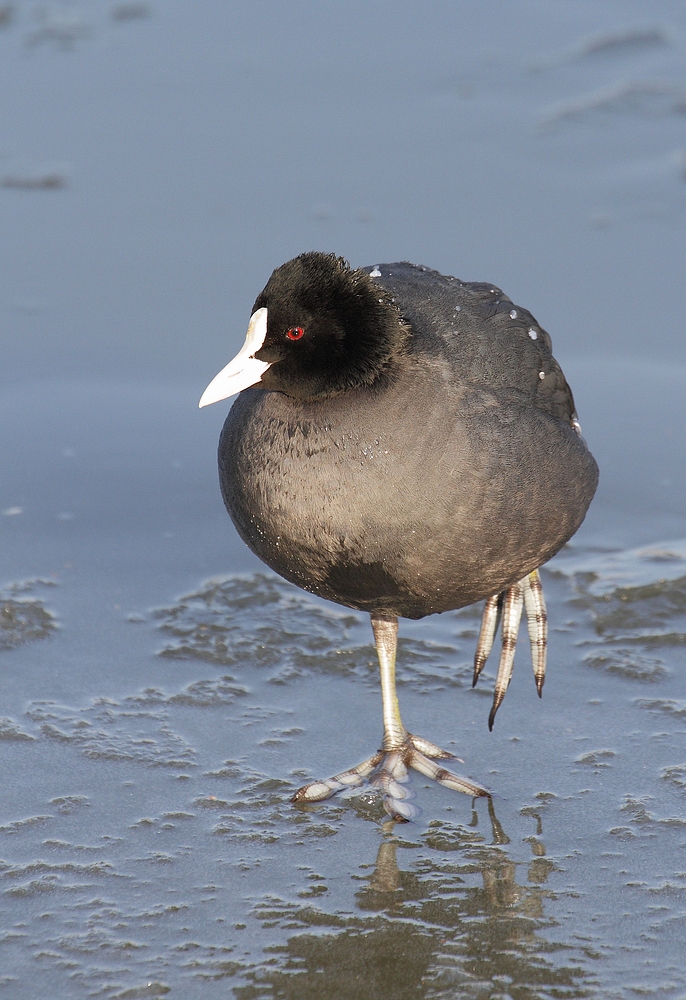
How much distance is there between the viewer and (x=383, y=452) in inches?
145

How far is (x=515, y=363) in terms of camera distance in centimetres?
408

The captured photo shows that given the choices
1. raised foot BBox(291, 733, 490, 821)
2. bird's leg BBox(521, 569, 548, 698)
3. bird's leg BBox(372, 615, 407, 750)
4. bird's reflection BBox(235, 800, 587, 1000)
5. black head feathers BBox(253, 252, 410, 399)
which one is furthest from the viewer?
bird's leg BBox(521, 569, 548, 698)

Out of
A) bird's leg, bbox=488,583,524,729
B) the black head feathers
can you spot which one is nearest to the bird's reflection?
bird's leg, bbox=488,583,524,729

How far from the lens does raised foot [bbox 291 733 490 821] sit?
3975 mm

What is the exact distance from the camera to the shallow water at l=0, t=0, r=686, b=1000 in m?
3.45

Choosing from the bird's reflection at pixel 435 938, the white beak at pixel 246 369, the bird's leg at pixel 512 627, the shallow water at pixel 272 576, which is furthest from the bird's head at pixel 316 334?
the bird's reflection at pixel 435 938

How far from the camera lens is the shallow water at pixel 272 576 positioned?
11.3 ft

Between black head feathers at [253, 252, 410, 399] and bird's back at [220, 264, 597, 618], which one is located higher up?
black head feathers at [253, 252, 410, 399]

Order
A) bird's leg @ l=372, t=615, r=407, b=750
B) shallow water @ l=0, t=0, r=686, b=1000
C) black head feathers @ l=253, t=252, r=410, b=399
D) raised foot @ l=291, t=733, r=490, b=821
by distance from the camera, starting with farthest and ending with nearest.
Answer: bird's leg @ l=372, t=615, r=407, b=750 → raised foot @ l=291, t=733, r=490, b=821 → black head feathers @ l=253, t=252, r=410, b=399 → shallow water @ l=0, t=0, r=686, b=1000

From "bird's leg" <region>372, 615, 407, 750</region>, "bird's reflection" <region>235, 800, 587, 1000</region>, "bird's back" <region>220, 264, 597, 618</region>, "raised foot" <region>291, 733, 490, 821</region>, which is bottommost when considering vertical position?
"bird's reflection" <region>235, 800, 587, 1000</region>

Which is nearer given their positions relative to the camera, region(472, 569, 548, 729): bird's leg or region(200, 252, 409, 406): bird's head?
region(200, 252, 409, 406): bird's head

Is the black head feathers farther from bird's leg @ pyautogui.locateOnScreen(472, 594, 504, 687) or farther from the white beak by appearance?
bird's leg @ pyautogui.locateOnScreen(472, 594, 504, 687)

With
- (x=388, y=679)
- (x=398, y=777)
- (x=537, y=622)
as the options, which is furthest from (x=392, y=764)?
(x=537, y=622)

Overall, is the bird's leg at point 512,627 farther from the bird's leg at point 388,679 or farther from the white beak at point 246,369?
the white beak at point 246,369
